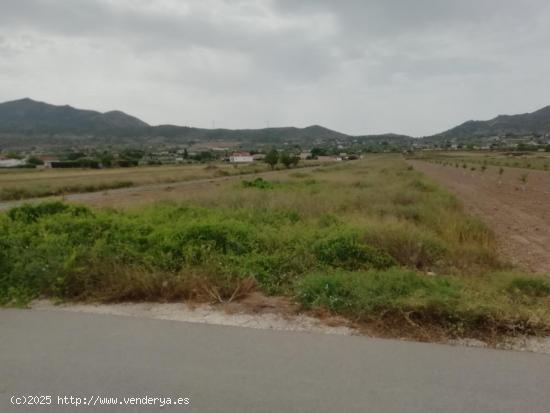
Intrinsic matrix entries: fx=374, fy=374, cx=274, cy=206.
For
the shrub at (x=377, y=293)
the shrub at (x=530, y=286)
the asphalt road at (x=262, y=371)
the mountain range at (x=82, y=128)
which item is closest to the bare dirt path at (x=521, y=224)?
the shrub at (x=530, y=286)

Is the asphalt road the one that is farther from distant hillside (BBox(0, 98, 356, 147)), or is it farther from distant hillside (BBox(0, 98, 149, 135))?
distant hillside (BBox(0, 98, 149, 135))

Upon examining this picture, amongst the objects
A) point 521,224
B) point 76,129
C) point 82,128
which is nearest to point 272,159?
point 521,224

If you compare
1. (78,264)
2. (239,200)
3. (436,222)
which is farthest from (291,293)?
(239,200)

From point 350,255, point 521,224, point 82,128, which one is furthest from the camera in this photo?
point 82,128

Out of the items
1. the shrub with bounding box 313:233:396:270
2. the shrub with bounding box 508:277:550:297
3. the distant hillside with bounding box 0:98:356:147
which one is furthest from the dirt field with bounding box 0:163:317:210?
the distant hillside with bounding box 0:98:356:147

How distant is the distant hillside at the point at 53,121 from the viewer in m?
169

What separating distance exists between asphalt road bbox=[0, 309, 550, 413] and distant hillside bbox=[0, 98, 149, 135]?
18982 cm

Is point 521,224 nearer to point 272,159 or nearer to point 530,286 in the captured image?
point 530,286

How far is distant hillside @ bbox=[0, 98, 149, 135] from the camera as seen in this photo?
16912 centimetres

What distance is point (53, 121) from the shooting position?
591 feet

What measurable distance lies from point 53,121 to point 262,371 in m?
211

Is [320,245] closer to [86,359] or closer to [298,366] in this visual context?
[298,366]

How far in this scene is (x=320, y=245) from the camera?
673 centimetres

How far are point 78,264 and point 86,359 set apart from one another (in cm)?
261
